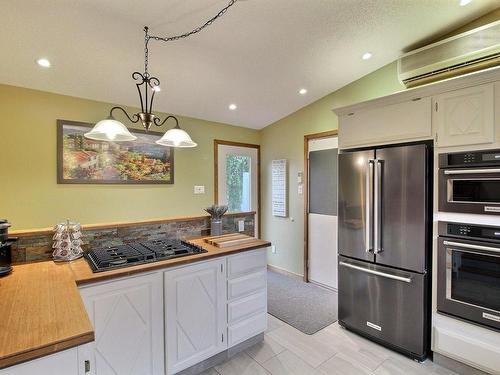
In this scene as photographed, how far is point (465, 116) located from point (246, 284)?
7.14ft

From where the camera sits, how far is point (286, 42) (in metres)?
2.46

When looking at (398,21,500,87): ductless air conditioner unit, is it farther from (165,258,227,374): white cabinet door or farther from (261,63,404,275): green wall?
(165,258,227,374): white cabinet door

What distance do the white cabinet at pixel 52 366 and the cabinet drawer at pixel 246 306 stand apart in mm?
1305

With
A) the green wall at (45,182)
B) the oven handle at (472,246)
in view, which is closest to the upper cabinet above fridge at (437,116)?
the oven handle at (472,246)

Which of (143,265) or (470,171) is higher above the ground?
(470,171)

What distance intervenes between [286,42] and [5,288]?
2.72 m

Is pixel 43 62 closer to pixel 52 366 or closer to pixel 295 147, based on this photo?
pixel 52 366

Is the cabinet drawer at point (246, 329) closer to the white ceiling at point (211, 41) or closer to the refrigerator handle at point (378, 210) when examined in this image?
the refrigerator handle at point (378, 210)

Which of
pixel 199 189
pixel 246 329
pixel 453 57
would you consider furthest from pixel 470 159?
pixel 199 189

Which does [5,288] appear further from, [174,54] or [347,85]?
[347,85]

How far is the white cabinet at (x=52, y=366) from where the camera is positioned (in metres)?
0.89

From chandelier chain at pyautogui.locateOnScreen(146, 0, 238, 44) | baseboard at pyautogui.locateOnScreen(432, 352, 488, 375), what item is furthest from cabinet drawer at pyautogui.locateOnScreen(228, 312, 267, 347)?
chandelier chain at pyautogui.locateOnScreen(146, 0, 238, 44)

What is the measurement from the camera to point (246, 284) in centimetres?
Answer: 227

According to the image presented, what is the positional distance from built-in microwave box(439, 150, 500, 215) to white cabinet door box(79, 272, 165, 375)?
226 centimetres
